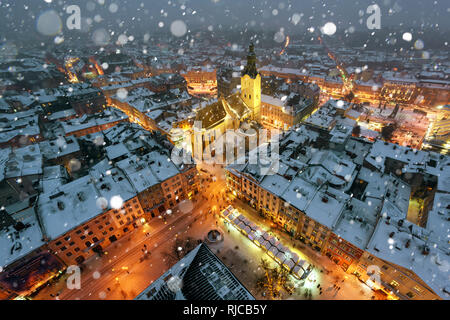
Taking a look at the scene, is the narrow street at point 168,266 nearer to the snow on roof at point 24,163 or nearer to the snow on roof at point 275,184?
the snow on roof at point 275,184

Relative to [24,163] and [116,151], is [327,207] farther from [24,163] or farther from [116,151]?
[24,163]

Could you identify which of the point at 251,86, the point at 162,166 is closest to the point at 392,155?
the point at 251,86

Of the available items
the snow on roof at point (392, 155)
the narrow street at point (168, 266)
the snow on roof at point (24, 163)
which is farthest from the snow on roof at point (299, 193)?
the snow on roof at point (24, 163)

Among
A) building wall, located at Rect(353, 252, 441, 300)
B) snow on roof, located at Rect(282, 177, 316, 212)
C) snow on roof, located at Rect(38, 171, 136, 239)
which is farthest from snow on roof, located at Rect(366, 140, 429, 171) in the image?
snow on roof, located at Rect(38, 171, 136, 239)

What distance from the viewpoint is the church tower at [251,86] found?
73.9 m

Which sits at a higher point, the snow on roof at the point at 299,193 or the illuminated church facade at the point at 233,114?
the illuminated church facade at the point at 233,114

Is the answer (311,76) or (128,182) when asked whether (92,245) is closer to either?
(128,182)

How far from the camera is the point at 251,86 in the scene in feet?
258

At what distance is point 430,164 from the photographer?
5338 centimetres

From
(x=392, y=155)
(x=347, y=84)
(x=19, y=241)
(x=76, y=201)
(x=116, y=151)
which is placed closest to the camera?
(x=19, y=241)

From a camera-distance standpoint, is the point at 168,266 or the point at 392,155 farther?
the point at 392,155

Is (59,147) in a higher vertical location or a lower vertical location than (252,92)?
lower

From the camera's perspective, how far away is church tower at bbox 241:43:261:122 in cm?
7388
